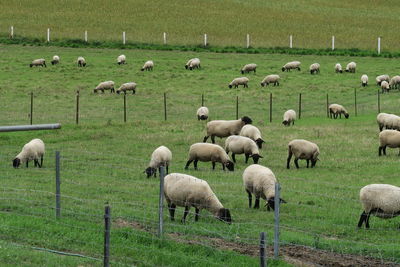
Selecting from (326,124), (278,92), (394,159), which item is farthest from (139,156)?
(278,92)

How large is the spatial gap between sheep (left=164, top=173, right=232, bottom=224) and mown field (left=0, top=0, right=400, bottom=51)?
52268 millimetres

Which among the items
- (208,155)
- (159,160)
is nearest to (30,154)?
(159,160)

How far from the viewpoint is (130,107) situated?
44562 millimetres

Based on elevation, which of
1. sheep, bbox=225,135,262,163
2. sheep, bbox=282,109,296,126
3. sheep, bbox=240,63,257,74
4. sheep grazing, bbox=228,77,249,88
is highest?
sheep, bbox=240,63,257,74

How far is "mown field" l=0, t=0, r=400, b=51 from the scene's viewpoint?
2854 inches

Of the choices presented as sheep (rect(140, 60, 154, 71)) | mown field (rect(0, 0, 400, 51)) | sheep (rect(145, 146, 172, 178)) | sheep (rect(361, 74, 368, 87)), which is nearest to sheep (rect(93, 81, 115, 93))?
sheep (rect(140, 60, 154, 71))

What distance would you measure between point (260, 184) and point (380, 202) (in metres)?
3.38

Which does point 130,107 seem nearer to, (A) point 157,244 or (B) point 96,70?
(B) point 96,70

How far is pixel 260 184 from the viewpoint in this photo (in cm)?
2064

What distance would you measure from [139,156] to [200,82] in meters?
24.6

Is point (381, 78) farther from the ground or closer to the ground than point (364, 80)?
farther from the ground

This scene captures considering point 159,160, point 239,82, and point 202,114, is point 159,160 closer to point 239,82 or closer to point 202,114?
point 202,114

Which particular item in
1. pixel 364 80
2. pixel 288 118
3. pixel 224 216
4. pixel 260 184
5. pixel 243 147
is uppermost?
pixel 364 80

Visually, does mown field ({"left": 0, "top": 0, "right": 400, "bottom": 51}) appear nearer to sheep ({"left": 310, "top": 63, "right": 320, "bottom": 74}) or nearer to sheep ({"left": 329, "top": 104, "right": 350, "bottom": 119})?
sheep ({"left": 310, "top": 63, "right": 320, "bottom": 74})
